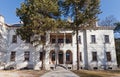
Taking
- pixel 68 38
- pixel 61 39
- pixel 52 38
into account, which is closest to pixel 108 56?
pixel 68 38

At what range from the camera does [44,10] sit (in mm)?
28609

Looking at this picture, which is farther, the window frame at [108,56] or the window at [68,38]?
the window at [68,38]

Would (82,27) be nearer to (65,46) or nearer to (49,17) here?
(49,17)

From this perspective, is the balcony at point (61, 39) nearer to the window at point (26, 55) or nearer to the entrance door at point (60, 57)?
the entrance door at point (60, 57)

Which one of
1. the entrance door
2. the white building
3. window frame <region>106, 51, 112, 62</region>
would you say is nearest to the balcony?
the white building

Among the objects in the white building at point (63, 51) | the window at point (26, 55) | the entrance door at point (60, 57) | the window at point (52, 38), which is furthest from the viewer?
the window at point (52, 38)

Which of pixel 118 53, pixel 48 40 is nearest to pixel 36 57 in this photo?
pixel 48 40

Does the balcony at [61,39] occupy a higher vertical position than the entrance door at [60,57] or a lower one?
higher

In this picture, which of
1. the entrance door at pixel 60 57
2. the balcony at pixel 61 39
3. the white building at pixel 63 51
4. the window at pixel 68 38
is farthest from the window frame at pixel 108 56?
the entrance door at pixel 60 57

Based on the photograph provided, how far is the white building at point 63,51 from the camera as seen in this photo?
3534cm

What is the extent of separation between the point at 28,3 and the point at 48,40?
9946 mm

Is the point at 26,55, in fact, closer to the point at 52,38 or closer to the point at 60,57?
the point at 52,38

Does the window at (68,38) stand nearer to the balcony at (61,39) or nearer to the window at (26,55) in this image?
the balcony at (61,39)

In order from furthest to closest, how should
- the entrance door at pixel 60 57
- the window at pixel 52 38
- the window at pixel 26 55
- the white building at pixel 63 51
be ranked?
the window at pixel 52 38 → the entrance door at pixel 60 57 → the window at pixel 26 55 → the white building at pixel 63 51
